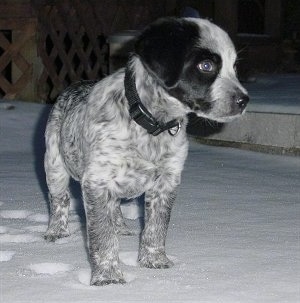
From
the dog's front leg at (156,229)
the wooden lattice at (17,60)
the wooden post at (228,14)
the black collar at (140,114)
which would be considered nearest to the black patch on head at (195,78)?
the black collar at (140,114)

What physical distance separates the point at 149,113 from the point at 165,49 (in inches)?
13.4

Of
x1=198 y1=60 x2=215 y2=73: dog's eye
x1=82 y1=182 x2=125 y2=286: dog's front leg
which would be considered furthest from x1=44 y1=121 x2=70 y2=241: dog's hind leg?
x1=198 y1=60 x2=215 y2=73: dog's eye

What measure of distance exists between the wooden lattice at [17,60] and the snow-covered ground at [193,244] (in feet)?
13.2

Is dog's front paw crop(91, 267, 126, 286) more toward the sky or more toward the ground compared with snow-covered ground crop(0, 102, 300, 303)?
more toward the sky

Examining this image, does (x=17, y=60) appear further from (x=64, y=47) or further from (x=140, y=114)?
(x=140, y=114)

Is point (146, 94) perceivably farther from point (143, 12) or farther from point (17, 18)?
point (143, 12)

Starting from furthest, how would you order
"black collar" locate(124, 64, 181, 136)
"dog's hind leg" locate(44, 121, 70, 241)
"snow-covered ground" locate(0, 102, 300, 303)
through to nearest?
1. "dog's hind leg" locate(44, 121, 70, 241)
2. "black collar" locate(124, 64, 181, 136)
3. "snow-covered ground" locate(0, 102, 300, 303)

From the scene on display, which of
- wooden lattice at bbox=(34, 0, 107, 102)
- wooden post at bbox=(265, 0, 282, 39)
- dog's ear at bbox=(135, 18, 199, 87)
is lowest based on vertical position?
wooden post at bbox=(265, 0, 282, 39)

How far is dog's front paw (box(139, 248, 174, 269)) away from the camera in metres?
4.60

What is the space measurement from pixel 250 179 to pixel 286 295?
3.50m

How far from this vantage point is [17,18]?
11938mm

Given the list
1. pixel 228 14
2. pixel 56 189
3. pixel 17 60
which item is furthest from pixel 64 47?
pixel 56 189

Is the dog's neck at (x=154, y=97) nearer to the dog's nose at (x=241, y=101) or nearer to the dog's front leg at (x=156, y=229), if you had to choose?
the dog's nose at (x=241, y=101)

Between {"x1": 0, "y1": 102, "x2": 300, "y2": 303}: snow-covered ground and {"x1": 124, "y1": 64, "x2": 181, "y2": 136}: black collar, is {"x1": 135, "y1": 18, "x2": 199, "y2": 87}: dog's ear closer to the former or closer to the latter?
{"x1": 124, "y1": 64, "x2": 181, "y2": 136}: black collar
